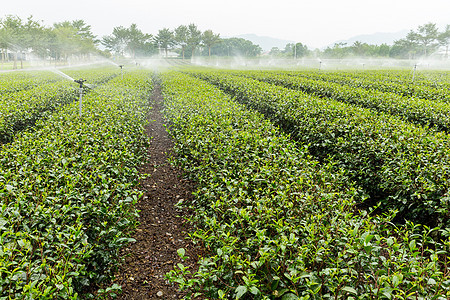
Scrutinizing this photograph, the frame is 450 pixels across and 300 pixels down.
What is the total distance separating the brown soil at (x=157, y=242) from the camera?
2.80 meters

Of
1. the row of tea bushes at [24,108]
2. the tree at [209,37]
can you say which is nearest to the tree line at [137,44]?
the tree at [209,37]

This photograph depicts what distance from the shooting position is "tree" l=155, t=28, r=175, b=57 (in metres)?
91.2

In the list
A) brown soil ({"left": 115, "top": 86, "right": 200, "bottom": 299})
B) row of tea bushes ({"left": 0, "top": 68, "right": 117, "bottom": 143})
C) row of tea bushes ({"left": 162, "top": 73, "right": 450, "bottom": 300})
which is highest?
row of tea bushes ({"left": 0, "top": 68, "right": 117, "bottom": 143})

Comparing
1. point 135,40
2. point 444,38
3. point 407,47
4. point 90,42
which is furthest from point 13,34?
point 444,38

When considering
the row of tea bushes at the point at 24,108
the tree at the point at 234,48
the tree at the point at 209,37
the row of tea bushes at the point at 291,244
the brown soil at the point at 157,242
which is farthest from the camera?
the tree at the point at 234,48

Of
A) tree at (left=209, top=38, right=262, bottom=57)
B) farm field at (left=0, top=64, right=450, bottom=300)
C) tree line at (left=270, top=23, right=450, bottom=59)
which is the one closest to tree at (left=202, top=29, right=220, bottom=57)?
tree at (left=209, top=38, right=262, bottom=57)

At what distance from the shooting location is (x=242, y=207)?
250 cm

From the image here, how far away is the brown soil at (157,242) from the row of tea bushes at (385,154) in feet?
8.45

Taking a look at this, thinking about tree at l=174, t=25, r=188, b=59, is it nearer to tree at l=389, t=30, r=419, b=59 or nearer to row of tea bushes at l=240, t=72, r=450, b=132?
tree at l=389, t=30, r=419, b=59

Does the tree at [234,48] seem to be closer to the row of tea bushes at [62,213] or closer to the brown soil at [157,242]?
the brown soil at [157,242]

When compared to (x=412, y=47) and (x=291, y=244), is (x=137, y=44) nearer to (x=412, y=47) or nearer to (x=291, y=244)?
(x=412, y=47)

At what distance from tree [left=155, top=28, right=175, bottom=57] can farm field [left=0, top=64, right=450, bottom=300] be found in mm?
93622

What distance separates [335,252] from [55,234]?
6.59 ft

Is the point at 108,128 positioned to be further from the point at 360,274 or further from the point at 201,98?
the point at 360,274
